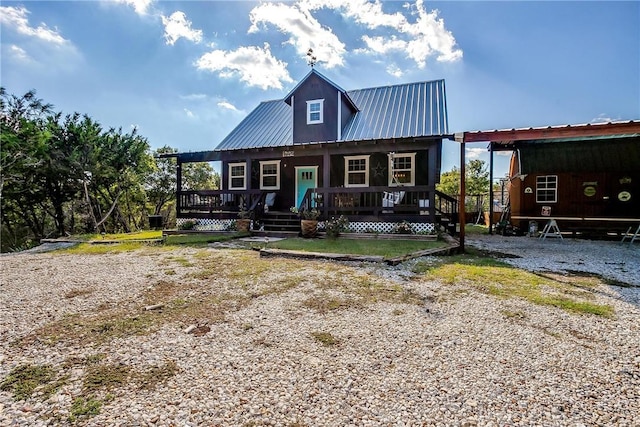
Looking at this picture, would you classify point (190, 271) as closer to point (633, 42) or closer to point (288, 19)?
point (288, 19)

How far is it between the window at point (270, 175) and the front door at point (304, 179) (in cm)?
101

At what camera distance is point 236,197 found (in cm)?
1318

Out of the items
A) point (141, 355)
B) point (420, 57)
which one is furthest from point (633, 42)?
point (141, 355)

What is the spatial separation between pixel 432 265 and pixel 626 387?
3833 mm

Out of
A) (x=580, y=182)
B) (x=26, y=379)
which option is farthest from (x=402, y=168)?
(x=26, y=379)

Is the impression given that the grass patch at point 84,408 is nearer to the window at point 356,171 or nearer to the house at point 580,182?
the window at point 356,171

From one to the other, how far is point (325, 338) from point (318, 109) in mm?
Answer: 12264

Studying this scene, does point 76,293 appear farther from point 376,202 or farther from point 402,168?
point 402,168

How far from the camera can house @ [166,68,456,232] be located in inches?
412

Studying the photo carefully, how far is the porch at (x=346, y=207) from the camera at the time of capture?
996 cm

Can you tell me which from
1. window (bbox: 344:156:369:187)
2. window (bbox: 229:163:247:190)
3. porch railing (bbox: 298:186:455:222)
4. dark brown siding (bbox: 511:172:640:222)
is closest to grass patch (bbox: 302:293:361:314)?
porch railing (bbox: 298:186:455:222)

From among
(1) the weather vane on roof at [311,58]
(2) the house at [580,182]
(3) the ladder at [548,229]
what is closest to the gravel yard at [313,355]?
(3) the ladder at [548,229]

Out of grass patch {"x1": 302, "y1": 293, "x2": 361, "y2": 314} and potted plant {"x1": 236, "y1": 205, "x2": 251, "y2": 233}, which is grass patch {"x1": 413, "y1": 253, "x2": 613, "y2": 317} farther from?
potted plant {"x1": 236, "y1": 205, "x2": 251, "y2": 233}

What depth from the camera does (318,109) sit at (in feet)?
44.6
